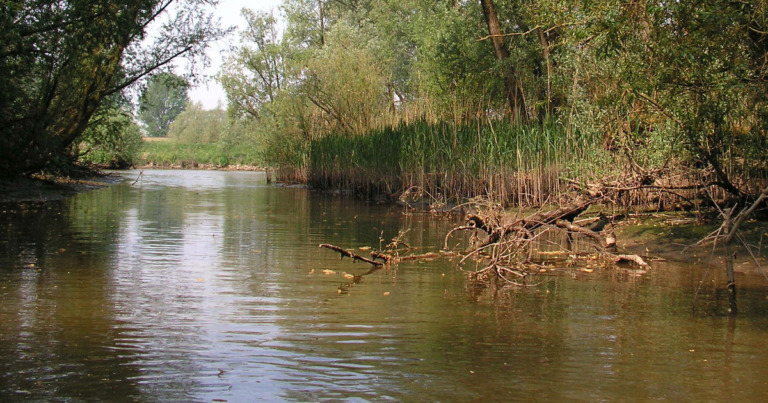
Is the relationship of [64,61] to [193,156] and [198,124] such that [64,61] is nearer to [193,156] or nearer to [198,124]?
[193,156]

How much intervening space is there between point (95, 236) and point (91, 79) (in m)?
12.4

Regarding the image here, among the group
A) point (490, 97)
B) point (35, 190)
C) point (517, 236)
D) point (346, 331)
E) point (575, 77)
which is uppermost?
point (490, 97)

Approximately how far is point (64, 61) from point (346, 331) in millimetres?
15413

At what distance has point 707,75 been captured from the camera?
29.1 ft

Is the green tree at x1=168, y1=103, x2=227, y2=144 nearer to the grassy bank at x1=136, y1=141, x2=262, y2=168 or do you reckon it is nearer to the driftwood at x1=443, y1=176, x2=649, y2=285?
the grassy bank at x1=136, y1=141, x2=262, y2=168

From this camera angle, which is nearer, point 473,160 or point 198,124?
point 473,160

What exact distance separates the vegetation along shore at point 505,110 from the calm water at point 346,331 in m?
0.88

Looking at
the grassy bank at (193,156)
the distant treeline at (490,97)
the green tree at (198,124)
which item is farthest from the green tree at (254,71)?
the green tree at (198,124)

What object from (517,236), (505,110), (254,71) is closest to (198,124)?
(254,71)

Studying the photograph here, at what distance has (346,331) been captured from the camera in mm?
5633

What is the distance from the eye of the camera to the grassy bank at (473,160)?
555 inches

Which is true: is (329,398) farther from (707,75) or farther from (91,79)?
(91,79)

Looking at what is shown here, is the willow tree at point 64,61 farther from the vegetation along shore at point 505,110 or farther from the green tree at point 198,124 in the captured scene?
the green tree at point 198,124

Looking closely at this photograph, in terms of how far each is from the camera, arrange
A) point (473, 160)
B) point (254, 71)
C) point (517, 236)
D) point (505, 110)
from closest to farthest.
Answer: point (517, 236), point (473, 160), point (505, 110), point (254, 71)
